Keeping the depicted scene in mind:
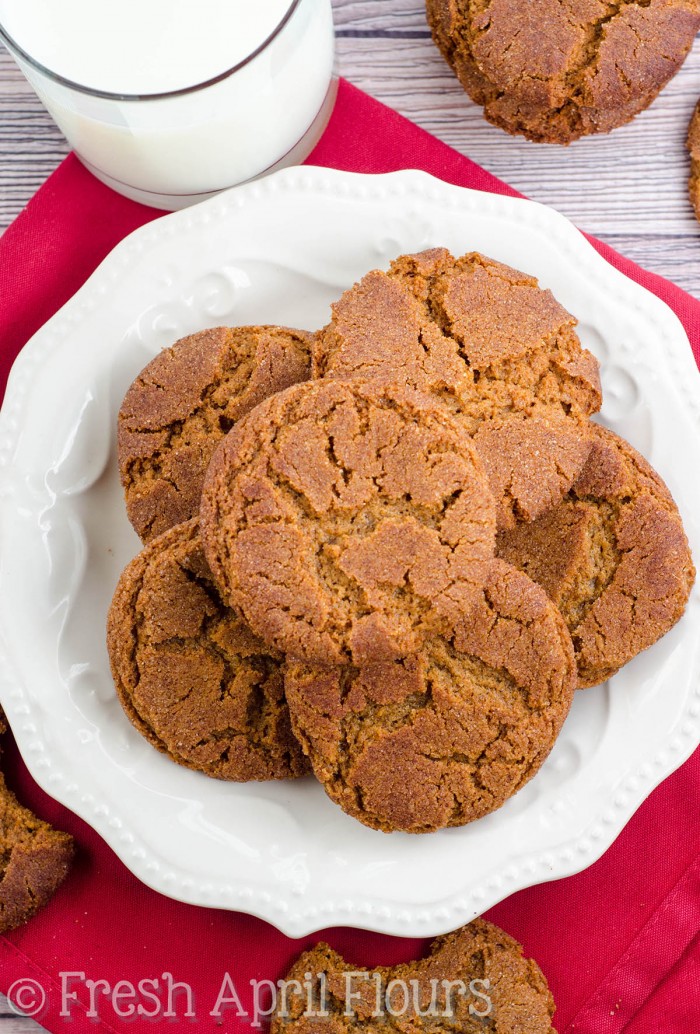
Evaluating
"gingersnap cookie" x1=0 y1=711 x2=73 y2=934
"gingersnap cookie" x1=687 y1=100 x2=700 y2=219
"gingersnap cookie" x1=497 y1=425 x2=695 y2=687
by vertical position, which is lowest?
"gingersnap cookie" x1=0 y1=711 x2=73 y2=934

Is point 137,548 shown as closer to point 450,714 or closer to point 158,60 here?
point 450,714

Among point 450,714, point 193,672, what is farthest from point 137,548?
point 450,714

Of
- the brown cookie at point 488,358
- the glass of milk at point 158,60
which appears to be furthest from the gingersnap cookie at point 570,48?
the brown cookie at point 488,358

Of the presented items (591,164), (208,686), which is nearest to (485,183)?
(591,164)

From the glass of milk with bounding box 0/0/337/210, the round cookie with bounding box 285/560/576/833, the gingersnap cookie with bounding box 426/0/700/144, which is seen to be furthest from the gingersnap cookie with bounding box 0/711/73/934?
the gingersnap cookie with bounding box 426/0/700/144

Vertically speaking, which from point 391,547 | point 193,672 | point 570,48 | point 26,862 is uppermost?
point 570,48

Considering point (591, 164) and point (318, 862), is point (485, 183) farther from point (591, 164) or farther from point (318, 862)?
point (318, 862)

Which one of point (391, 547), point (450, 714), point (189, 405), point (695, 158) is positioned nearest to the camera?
point (391, 547)

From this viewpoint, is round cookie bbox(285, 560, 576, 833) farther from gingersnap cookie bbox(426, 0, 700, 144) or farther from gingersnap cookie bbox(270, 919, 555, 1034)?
gingersnap cookie bbox(426, 0, 700, 144)
